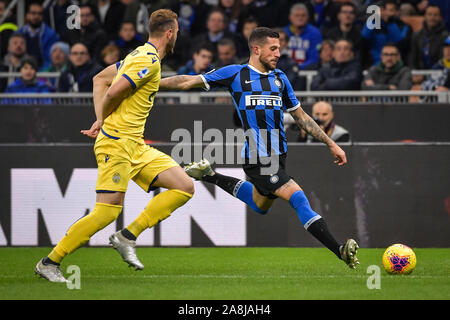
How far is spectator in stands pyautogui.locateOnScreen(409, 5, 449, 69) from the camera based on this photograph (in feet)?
44.9

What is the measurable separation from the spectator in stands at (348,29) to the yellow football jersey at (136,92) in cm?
674

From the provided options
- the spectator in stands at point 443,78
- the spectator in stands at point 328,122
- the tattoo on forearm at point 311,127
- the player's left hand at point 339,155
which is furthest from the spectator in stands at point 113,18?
the player's left hand at point 339,155

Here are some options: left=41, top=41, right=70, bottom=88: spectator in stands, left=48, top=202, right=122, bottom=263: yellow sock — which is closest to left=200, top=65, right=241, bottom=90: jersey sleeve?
left=48, top=202, right=122, bottom=263: yellow sock

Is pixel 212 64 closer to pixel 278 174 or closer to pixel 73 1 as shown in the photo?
pixel 73 1

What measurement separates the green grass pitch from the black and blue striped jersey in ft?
3.93

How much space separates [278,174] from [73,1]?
901 cm

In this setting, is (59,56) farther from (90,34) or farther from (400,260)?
(400,260)

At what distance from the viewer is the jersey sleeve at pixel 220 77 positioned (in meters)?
8.19

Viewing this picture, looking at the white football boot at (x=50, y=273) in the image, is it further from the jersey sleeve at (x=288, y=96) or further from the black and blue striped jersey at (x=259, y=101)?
the jersey sleeve at (x=288, y=96)

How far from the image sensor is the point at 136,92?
747cm

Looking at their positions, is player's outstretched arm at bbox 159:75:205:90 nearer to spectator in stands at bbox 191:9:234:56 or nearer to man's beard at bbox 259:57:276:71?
man's beard at bbox 259:57:276:71

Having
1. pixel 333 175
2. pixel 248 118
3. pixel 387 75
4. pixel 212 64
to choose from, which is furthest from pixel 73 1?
pixel 248 118

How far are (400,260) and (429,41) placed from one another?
671 centimetres

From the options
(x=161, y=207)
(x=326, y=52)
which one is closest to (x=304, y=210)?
(x=161, y=207)
